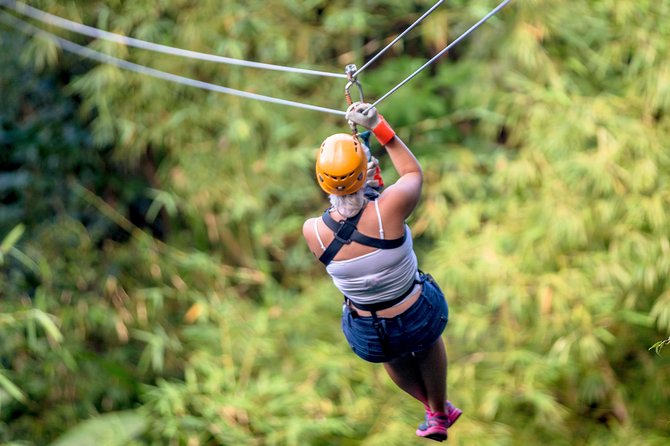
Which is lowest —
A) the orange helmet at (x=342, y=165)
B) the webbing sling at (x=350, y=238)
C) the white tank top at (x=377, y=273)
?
the white tank top at (x=377, y=273)

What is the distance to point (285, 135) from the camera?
457 centimetres

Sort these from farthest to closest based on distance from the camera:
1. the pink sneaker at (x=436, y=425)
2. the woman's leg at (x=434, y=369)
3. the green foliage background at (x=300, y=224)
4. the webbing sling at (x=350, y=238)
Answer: the green foliage background at (x=300, y=224) < the pink sneaker at (x=436, y=425) < the woman's leg at (x=434, y=369) < the webbing sling at (x=350, y=238)

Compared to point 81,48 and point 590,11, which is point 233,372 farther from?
point 590,11

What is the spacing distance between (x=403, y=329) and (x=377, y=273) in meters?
0.14

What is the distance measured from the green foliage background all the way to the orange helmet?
2063 mm

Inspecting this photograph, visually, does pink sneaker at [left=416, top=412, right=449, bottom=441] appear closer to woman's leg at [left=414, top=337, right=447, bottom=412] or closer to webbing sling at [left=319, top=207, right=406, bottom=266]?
woman's leg at [left=414, top=337, right=447, bottom=412]

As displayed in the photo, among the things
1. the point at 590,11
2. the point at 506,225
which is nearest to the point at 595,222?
the point at 506,225

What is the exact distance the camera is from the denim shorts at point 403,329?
1.93 m

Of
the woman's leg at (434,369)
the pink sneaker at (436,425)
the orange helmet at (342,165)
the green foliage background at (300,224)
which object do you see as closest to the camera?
the orange helmet at (342,165)

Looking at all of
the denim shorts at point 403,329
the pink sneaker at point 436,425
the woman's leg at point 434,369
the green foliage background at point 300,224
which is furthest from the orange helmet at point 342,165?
the green foliage background at point 300,224

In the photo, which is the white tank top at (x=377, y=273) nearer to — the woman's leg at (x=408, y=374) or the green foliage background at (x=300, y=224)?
the woman's leg at (x=408, y=374)

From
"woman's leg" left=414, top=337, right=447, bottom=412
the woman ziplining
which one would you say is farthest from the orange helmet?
"woman's leg" left=414, top=337, right=447, bottom=412

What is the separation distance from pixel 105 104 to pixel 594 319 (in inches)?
99.5

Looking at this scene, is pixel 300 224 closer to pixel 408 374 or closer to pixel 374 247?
pixel 408 374
